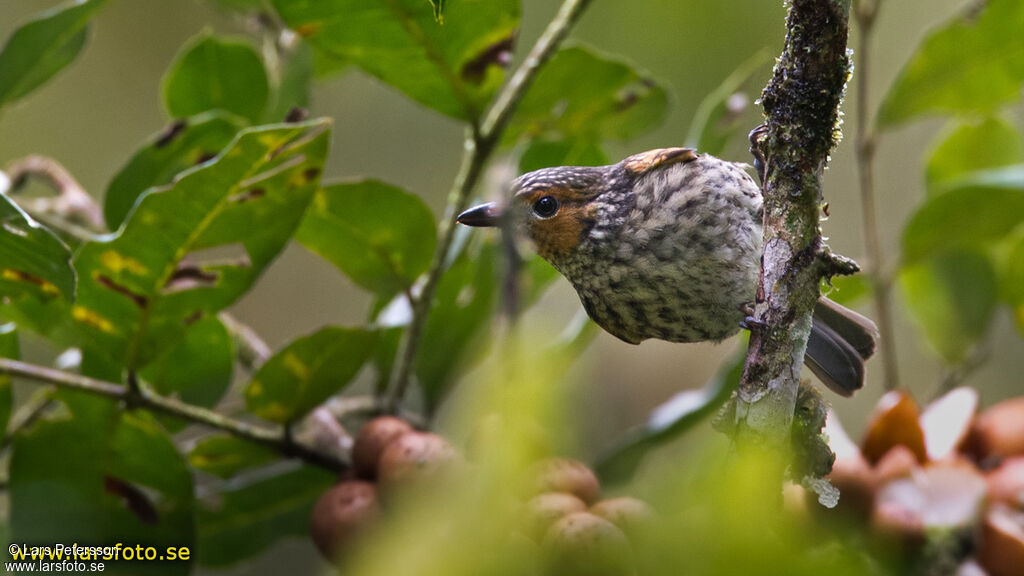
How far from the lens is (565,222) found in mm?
1615

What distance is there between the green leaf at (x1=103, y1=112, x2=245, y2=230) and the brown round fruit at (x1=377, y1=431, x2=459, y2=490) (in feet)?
2.58

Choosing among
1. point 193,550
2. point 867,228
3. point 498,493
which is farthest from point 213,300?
point 867,228

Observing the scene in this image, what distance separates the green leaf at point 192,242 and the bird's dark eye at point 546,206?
0.35 metres

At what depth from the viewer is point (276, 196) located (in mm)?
1602

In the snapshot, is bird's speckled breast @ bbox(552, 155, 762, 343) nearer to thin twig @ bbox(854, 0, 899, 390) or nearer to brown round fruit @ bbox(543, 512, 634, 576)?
brown round fruit @ bbox(543, 512, 634, 576)

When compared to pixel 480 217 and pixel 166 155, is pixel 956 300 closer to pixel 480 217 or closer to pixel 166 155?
pixel 480 217

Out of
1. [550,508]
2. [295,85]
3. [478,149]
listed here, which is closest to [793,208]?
[550,508]

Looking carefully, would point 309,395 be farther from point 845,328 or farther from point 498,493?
point 498,493

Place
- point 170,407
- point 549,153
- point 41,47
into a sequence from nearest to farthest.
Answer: point 170,407 < point 41,47 < point 549,153

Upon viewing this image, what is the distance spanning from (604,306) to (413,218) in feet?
1.62

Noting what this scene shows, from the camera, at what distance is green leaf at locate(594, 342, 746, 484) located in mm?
Result: 2070

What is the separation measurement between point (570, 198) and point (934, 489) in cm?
84

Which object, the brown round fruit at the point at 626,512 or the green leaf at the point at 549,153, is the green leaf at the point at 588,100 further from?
the brown round fruit at the point at 626,512

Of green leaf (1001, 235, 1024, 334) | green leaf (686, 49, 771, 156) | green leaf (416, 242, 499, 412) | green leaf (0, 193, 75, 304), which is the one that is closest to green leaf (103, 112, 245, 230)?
green leaf (0, 193, 75, 304)
